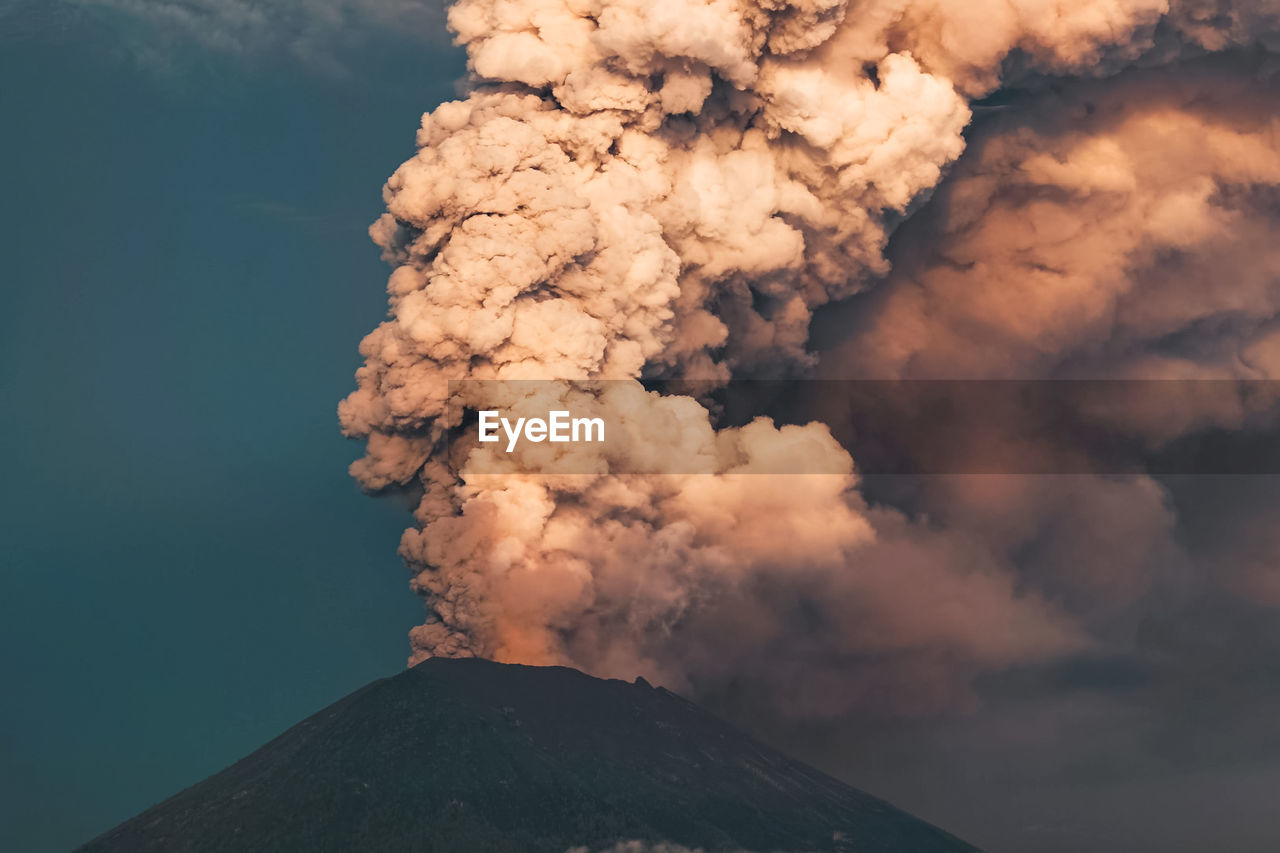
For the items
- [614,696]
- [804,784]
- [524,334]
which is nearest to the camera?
[524,334]

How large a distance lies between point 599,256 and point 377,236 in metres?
6.27

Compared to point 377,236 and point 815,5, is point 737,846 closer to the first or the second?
point 377,236

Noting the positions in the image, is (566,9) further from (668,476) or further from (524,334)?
(668,476)

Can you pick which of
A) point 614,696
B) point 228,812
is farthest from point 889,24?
point 228,812

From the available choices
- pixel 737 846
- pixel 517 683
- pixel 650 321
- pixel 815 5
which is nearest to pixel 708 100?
pixel 815 5

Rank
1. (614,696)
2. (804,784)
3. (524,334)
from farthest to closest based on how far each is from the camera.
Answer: (804,784)
(614,696)
(524,334)

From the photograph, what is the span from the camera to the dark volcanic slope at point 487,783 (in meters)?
34.8

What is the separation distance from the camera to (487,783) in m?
36.0

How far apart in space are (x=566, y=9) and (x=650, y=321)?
800cm

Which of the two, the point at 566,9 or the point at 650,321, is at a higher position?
the point at 566,9

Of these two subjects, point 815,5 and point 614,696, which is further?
point 614,696

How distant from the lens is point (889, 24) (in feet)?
126

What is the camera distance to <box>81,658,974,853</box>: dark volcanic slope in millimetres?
34844

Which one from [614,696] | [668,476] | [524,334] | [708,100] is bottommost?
[614,696]
